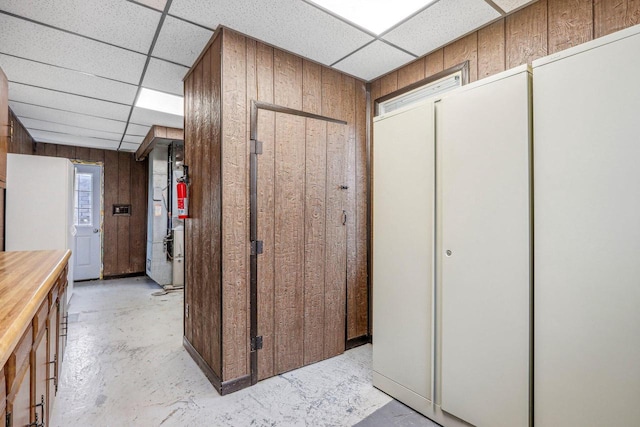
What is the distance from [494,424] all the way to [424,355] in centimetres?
49

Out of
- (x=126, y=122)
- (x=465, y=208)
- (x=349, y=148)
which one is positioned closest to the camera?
(x=465, y=208)

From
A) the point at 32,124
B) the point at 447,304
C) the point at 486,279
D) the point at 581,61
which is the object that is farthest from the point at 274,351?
the point at 32,124

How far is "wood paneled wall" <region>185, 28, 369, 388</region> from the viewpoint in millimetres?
2342

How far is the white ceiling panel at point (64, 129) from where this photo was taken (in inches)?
180

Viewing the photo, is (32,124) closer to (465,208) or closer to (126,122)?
(126,122)

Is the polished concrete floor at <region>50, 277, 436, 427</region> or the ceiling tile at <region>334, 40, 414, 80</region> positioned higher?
the ceiling tile at <region>334, 40, 414, 80</region>

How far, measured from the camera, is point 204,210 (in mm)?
2695

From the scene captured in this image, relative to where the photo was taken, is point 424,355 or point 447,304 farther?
point 424,355

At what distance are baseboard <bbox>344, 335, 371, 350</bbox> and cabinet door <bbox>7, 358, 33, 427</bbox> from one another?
235 cm

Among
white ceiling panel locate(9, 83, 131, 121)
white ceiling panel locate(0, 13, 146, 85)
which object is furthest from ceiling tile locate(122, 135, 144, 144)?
white ceiling panel locate(0, 13, 146, 85)

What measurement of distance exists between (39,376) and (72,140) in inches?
226

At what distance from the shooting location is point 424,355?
2.06 m

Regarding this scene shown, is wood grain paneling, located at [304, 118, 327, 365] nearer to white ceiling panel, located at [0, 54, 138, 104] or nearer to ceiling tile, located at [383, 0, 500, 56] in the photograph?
ceiling tile, located at [383, 0, 500, 56]

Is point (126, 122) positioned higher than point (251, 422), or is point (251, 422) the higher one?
point (126, 122)
